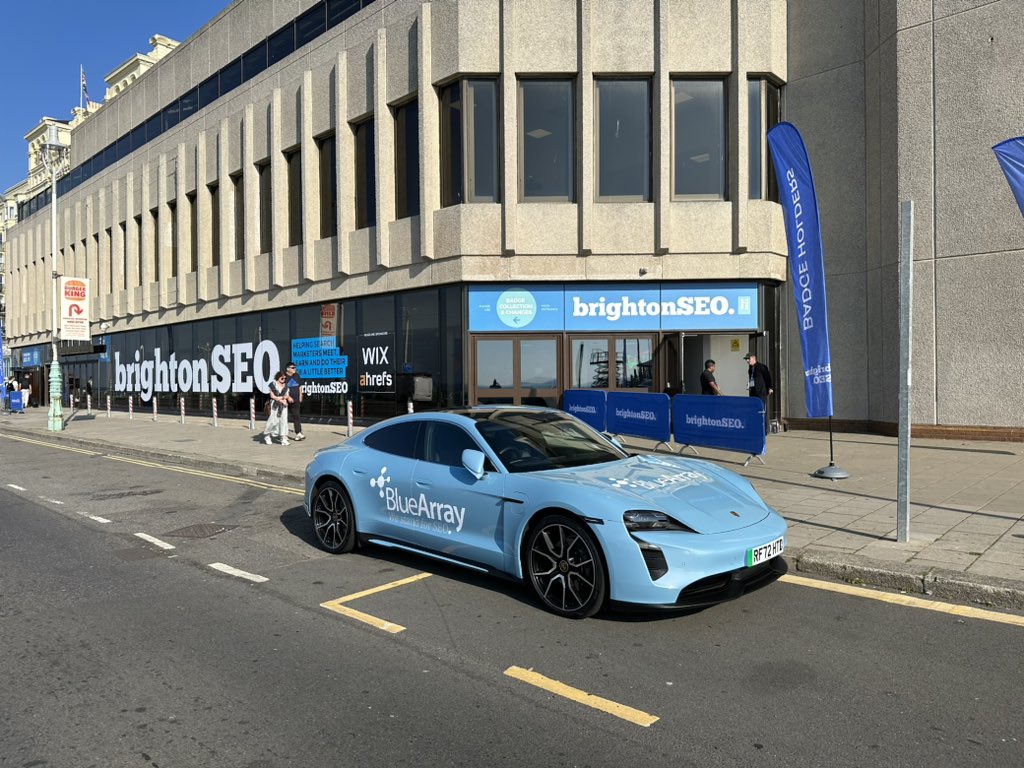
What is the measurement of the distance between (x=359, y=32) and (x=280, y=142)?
4.47m

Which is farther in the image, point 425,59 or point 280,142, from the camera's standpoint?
point 280,142

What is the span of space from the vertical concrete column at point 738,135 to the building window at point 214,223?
18.1 meters

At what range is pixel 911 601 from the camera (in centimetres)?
513

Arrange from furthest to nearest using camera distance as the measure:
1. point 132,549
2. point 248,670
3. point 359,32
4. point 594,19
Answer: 1. point 359,32
2. point 594,19
3. point 132,549
4. point 248,670

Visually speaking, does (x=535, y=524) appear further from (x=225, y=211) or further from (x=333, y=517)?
(x=225, y=211)

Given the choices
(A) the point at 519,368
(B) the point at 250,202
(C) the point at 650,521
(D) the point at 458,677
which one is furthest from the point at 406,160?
(D) the point at 458,677

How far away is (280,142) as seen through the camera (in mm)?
22000

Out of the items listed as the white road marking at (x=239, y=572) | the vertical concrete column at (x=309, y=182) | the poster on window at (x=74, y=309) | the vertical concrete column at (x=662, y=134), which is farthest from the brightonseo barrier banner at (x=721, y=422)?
the poster on window at (x=74, y=309)

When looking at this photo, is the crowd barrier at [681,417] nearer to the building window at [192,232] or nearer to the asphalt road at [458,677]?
the asphalt road at [458,677]

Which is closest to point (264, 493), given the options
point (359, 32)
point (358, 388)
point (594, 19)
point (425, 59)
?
point (358, 388)

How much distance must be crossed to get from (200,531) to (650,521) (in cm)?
550

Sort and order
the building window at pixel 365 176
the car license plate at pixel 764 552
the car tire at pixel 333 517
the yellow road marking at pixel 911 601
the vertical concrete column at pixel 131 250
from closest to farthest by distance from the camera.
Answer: the car license plate at pixel 764 552 < the yellow road marking at pixel 911 601 < the car tire at pixel 333 517 < the building window at pixel 365 176 < the vertical concrete column at pixel 131 250

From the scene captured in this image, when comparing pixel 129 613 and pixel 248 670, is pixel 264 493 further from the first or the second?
pixel 248 670

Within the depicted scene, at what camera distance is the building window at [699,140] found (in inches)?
648
